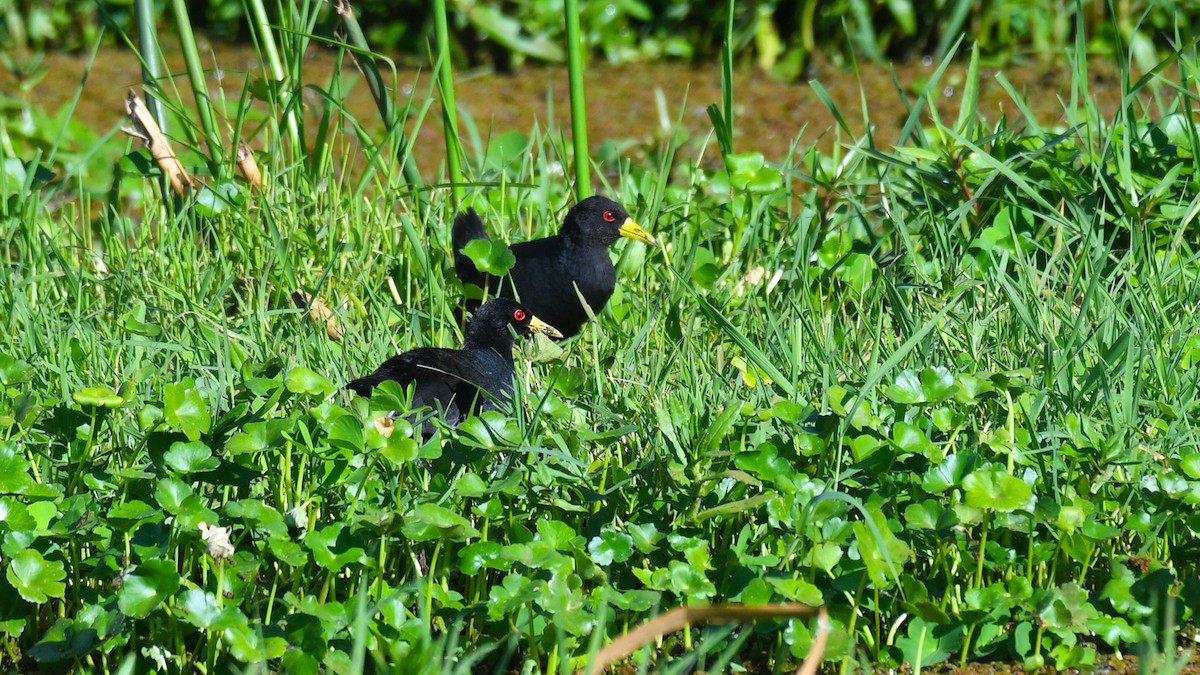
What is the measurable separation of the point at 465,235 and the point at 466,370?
895 millimetres

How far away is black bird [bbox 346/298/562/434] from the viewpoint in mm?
2961

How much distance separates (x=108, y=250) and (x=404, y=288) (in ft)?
2.79

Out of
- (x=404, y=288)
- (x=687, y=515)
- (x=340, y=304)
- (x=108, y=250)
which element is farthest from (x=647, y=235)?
(x=687, y=515)

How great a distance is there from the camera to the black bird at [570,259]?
12.9ft

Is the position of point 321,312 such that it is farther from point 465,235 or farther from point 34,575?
point 34,575

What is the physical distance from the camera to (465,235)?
3975 mm

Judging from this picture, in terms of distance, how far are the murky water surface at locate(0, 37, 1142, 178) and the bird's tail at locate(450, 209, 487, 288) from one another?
6.64 ft

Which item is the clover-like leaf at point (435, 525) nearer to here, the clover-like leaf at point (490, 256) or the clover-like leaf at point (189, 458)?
the clover-like leaf at point (189, 458)

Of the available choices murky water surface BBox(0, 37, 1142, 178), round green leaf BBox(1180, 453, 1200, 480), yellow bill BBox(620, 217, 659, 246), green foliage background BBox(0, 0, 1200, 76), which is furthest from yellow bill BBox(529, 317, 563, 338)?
green foliage background BBox(0, 0, 1200, 76)

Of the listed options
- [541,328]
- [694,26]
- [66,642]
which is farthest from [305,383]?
[694,26]

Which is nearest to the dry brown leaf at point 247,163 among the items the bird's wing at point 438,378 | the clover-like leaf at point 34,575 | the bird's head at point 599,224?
the bird's head at point 599,224

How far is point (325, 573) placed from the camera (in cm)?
235

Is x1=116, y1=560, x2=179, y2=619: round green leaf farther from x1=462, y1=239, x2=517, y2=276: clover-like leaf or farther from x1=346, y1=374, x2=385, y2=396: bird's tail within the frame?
x1=462, y1=239, x2=517, y2=276: clover-like leaf

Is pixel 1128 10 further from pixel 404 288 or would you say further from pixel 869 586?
pixel 869 586
